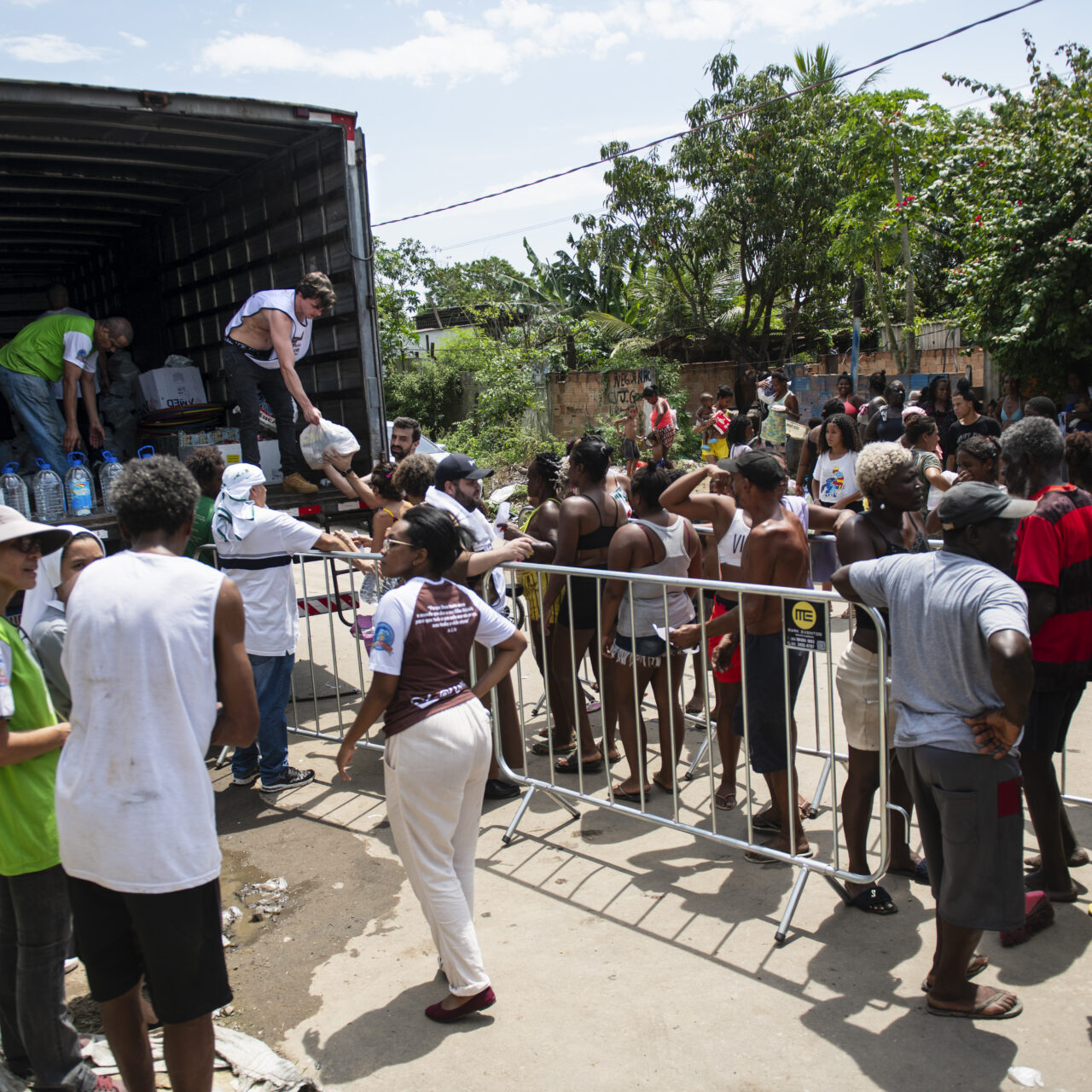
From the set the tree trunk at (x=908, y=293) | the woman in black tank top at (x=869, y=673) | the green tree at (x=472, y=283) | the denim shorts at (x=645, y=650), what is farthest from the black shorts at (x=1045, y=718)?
the green tree at (x=472, y=283)

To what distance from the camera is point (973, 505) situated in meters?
2.93

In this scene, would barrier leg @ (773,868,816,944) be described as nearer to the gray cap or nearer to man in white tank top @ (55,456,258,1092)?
the gray cap

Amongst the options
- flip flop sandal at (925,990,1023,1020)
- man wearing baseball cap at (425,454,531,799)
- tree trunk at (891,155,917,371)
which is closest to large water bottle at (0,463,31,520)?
man wearing baseball cap at (425,454,531,799)

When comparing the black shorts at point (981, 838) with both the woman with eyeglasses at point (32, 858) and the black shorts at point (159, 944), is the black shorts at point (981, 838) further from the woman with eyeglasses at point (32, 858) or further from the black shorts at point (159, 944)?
the woman with eyeglasses at point (32, 858)

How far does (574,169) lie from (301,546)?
32.7 ft

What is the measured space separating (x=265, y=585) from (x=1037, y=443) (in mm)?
3879

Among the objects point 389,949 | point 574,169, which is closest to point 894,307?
point 574,169

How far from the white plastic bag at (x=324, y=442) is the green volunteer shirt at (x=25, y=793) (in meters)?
4.34

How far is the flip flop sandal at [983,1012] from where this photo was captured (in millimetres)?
3027

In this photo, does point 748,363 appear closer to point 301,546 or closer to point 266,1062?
point 301,546

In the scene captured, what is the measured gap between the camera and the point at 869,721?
3730 millimetres

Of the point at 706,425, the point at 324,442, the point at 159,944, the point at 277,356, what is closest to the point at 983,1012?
the point at 159,944

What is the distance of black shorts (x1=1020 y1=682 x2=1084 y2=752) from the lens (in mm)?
3615

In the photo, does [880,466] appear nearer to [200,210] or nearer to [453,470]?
[453,470]
